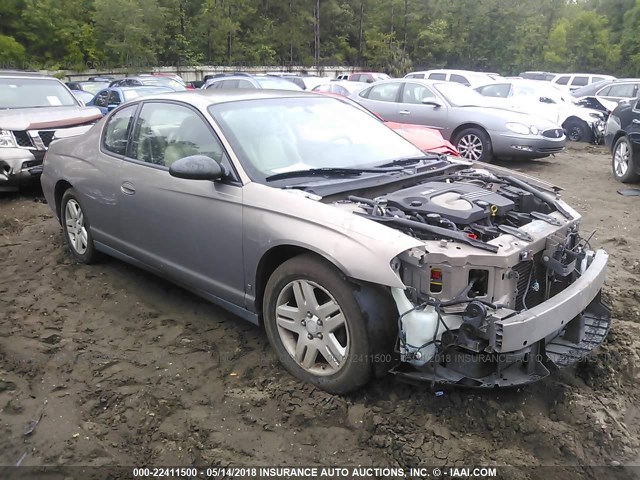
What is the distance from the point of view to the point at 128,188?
14.4ft

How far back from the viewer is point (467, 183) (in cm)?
393

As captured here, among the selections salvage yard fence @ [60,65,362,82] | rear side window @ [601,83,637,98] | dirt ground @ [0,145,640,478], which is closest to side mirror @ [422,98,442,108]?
dirt ground @ [0,145,640,478]

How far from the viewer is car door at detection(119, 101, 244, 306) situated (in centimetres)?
362

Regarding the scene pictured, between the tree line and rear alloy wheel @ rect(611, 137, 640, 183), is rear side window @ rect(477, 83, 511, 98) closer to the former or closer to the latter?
rear alloy wheel @ rect(611, 137, 640, 183)

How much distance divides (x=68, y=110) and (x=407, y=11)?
199ft

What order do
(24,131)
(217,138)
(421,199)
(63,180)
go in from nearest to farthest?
(421,199)
(217,138)
(63,180)
(24,131)

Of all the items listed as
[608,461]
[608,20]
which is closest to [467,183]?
[608,461]

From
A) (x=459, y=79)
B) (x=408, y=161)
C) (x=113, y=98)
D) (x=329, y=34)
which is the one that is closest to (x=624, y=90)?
(x=459, y=79)

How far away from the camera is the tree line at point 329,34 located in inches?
1495

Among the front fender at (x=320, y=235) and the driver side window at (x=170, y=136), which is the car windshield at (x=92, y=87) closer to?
the driver side window at (x=170, y=136)

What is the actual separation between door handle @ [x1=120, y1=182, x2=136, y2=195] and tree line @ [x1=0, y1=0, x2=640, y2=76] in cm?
3489

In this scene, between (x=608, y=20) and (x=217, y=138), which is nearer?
(x=217, y=138)

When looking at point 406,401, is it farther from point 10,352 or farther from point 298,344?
point 10,352

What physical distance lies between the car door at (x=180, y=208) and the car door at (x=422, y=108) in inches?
284
